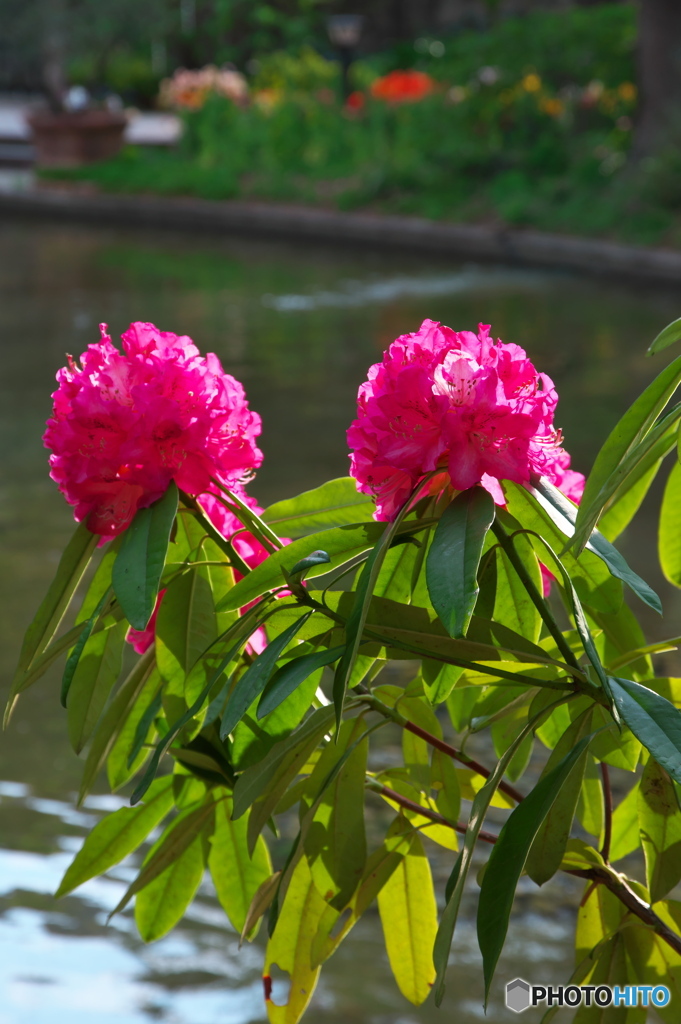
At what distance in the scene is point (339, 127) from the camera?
15.9 meters

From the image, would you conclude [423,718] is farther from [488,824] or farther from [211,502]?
[488,824]

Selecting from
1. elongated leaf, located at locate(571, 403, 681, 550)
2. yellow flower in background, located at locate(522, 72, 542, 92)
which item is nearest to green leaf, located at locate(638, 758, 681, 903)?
elongated leaf, located at locate(571, 403, 681, 550)

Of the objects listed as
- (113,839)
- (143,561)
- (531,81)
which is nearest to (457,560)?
(143,561)

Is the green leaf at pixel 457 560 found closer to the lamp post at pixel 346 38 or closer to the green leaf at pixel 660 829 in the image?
the green leaf at pixel 660 829

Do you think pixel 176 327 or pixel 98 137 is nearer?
pixel 176 327

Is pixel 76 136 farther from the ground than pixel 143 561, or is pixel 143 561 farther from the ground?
pixel 76 136

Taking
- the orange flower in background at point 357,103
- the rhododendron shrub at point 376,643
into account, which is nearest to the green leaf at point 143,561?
the rhododendron shrub at point 376,643

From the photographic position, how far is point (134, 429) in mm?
1362

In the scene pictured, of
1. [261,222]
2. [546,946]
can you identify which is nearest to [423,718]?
[546,946]

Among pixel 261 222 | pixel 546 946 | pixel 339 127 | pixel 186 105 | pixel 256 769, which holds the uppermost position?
pixel 186 105

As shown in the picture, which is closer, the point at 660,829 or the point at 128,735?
the point at 660,829

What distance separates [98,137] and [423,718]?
62.3 feet

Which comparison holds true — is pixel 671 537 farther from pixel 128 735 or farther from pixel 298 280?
pixel 298 280

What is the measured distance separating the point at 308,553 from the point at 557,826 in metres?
0.34
